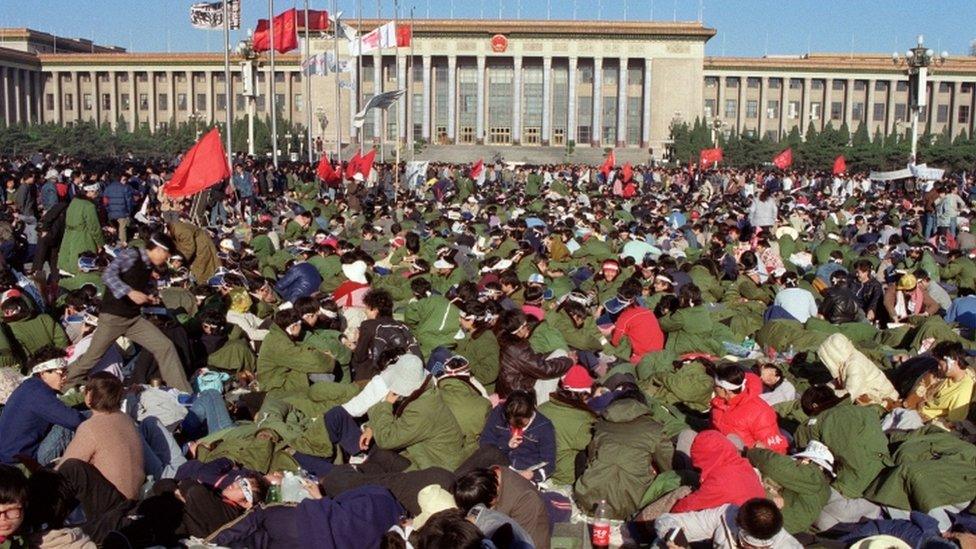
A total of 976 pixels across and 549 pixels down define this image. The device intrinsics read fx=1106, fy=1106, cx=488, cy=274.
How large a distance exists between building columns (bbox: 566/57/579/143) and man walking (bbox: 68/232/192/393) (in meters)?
75.7

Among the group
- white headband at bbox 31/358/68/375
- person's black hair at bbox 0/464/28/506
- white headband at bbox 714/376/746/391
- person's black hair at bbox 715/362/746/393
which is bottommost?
white headband at bbox 714/376/746/391

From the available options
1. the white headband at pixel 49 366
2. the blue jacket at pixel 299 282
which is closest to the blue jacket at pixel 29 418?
the white headband at pixel 49 366

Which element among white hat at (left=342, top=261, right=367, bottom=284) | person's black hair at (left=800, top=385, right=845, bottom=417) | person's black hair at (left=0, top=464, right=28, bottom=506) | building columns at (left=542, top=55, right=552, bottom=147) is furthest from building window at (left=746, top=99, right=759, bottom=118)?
person's black hair at (left=0, top=464, right=28, bottom=506)

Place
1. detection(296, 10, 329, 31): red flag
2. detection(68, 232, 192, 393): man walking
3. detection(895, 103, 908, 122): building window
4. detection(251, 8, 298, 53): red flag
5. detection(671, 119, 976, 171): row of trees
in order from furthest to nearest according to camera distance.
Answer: detection(895, 103, 908, 122): building window < detection(671, 119, 976, 171): row of trees < detection(296, 10, 329, 31): red flag < detection(251, 8, 298, 53): red flag < detection(68, 232, 192, 393): man walking

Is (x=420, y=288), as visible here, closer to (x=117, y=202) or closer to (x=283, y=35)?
(x=117, y=202)

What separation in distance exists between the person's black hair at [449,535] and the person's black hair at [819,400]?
370 centimetres

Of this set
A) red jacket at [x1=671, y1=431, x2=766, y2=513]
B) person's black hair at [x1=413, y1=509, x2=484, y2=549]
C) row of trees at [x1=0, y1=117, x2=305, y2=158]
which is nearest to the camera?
person's black hair at [x1=413, y1=509, x2=484, y2=549]

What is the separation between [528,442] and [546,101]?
3080 inches

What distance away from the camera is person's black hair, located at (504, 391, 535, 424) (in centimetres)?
741

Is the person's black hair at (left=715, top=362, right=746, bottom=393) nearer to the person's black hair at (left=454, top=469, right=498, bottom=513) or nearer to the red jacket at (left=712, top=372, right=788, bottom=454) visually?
the red jacket at (left=712, top=372, right=788, bottom=454)

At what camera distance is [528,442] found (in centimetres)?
759

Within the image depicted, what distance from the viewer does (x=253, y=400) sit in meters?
8.91

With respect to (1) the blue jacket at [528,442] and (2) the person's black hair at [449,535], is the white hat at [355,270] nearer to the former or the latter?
(1) the blue jacket at [528,442]

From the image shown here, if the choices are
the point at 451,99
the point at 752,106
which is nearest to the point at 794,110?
the point at 752,106
